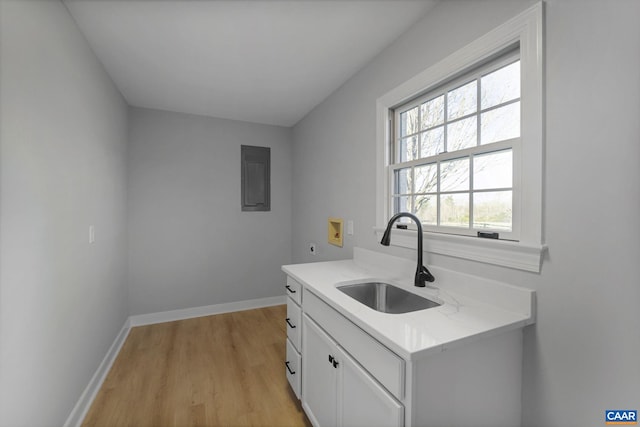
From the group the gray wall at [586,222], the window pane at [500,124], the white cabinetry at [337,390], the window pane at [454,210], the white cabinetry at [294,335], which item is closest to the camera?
the gray wall at [586,222]

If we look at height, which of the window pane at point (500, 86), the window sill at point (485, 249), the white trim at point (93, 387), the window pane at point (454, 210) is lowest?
the white trim at point (93, 387)

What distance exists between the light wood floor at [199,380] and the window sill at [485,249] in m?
1.26

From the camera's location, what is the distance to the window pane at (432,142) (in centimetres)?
160

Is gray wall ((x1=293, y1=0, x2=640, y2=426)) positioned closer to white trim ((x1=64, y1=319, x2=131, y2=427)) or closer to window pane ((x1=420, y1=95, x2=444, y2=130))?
window pane ((x1=420, y1=95, x2=444, y2=130))

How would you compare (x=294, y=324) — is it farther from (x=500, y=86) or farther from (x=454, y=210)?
(x=500, y=86)

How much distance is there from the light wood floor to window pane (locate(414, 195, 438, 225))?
4.53 feet

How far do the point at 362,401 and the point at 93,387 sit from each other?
74.6 inches

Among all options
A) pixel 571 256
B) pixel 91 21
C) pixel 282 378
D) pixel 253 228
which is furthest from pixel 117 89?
pixel 571 256

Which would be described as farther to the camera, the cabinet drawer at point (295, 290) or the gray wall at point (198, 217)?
the gray wall at point (198, 217)

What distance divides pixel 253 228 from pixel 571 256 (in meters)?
3.03

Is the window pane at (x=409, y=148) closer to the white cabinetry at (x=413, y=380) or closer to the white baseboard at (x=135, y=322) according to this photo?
the white cabinetry at (x=413, y=380)

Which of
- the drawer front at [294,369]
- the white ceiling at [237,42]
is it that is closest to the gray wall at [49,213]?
the white ceiling at [237,42]

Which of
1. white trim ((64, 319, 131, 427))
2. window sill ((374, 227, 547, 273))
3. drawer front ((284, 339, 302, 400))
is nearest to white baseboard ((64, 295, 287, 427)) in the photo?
white trim ((64, 319, 131, 427))

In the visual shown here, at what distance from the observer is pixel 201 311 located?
3.25 meters
